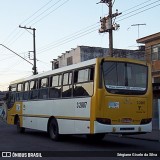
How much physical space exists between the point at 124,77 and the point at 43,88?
5.63 m

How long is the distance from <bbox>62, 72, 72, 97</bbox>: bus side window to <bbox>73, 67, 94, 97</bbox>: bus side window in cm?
45

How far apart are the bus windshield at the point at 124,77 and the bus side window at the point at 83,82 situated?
1.89 ft

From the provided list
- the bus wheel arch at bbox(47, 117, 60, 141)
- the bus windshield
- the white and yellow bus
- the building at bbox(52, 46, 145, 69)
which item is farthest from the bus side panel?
the building at bbox(52, 46, 145, 69)

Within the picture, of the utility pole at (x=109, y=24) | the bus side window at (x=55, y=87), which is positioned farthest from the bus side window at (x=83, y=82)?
the utility pole at (x=109, y=24)

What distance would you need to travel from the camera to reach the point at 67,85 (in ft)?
54.5

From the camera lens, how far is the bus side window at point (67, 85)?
53.9ft

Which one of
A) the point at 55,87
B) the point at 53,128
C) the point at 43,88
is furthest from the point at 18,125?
the point at 55,87

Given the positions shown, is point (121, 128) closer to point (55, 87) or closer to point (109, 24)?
point (55, 87)

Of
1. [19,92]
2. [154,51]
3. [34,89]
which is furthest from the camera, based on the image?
[154,51]

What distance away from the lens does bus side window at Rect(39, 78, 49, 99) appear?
1911 cm

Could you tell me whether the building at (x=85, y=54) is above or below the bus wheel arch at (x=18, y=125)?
above

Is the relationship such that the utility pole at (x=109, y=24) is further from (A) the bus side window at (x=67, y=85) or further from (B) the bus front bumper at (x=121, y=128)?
(B) the bus front bumper at (x=121, y=128)

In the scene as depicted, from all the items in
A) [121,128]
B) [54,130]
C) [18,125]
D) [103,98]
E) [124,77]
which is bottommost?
[18,125]

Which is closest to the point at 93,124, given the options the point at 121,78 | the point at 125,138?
the point at 121,78
